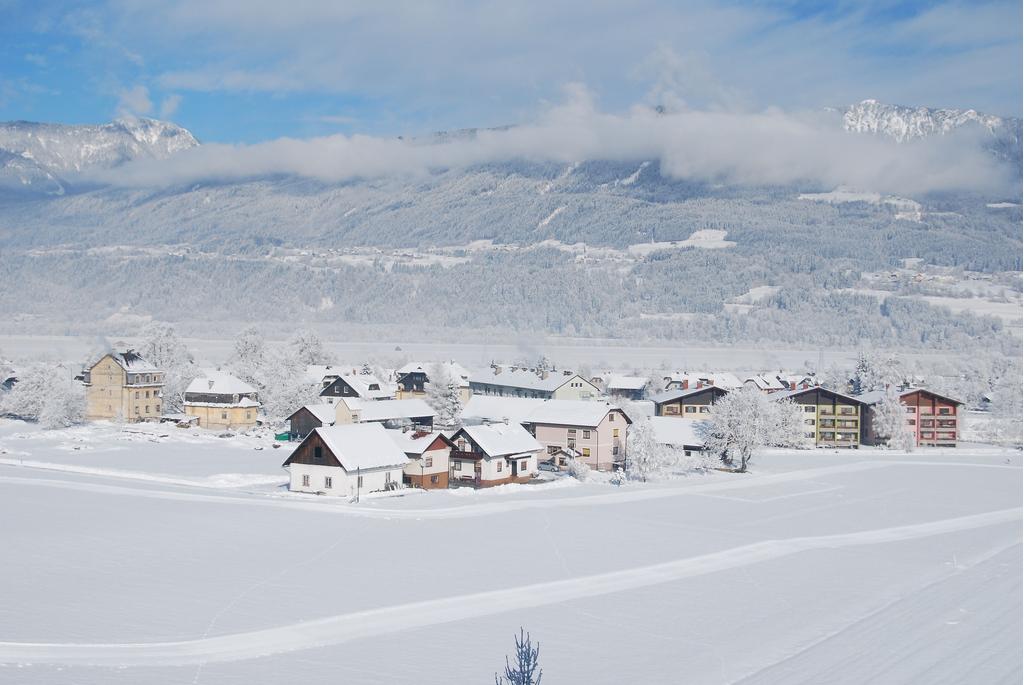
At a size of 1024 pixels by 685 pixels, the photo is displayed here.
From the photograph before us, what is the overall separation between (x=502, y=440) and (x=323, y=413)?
20.5 m

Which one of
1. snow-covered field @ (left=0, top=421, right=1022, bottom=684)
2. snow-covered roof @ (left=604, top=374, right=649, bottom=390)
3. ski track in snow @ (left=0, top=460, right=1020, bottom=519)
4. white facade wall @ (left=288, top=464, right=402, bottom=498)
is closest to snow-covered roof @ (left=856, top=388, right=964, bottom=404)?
ski track in snow @ (left=0, top=460, right=1020, bottom=519)

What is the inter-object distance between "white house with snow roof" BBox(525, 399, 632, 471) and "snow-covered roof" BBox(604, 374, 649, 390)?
4079 cm

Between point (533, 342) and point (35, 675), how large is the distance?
160 m

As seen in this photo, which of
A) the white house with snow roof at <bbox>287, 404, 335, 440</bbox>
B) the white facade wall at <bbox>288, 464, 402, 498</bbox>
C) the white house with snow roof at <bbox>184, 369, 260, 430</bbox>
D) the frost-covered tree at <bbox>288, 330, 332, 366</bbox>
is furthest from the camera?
the frost-covered tree at <bbox>288, 330, 332, 366</bbox>

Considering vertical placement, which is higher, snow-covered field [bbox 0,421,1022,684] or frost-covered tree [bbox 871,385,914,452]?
frost-covered tree [bbox 871,385,914,452]

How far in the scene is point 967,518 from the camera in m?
40.4

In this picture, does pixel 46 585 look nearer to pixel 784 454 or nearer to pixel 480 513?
pixel 480 513

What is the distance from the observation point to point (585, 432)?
53.7 metres

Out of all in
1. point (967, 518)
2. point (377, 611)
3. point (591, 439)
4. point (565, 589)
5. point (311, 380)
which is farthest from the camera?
point (311, 380)

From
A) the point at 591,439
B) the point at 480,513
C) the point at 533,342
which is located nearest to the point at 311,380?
the point at 591,439

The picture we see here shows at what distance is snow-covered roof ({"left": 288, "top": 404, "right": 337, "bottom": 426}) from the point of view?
63.5 metres

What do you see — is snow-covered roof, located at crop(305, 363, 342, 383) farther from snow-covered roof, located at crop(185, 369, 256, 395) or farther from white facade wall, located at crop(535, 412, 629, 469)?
white facade wall, located at crop(535, 412, 629, 469)

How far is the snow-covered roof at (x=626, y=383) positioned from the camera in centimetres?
9638

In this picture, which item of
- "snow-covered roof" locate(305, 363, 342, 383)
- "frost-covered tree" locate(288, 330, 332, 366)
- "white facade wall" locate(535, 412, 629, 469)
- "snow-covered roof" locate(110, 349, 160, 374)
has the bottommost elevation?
"white facade wall" locate(535, 412, 629, 469)
